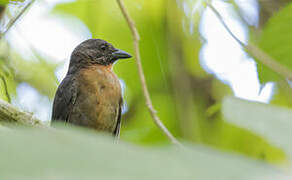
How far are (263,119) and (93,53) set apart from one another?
461 centimetres

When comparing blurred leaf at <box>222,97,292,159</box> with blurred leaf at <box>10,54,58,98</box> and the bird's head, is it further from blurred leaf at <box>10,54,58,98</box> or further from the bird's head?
the bird's head

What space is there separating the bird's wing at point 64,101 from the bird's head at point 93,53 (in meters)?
0.62

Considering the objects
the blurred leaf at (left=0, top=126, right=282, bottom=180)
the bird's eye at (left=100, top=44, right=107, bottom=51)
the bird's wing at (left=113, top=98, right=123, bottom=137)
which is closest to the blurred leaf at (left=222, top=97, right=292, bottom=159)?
the blurred leaf at (left=0, top=126, right=282, bottom=180)

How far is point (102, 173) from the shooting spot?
0.34m

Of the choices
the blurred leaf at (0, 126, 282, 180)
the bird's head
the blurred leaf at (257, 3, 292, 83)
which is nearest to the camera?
the blurred leaf at (0, 126, 282, 180)

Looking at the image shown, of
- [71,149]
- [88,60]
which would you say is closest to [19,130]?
[71,149]

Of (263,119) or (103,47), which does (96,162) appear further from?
(103,47)

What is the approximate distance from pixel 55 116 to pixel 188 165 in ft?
13.4

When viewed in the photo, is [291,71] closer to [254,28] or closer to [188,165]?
[254,28]

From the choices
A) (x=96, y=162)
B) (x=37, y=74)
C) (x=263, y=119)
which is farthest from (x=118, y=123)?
(x=96, y=162)

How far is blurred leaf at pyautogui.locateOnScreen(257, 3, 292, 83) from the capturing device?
2717mm

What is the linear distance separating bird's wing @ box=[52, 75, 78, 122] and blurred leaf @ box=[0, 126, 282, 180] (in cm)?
394

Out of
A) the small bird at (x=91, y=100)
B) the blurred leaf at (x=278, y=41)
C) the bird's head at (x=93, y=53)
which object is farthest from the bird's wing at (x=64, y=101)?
the blurred leaf at (x=278, y=41)

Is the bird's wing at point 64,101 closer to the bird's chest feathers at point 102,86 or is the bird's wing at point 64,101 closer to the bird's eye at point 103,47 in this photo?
the bird's chest feathers at point 102,86
